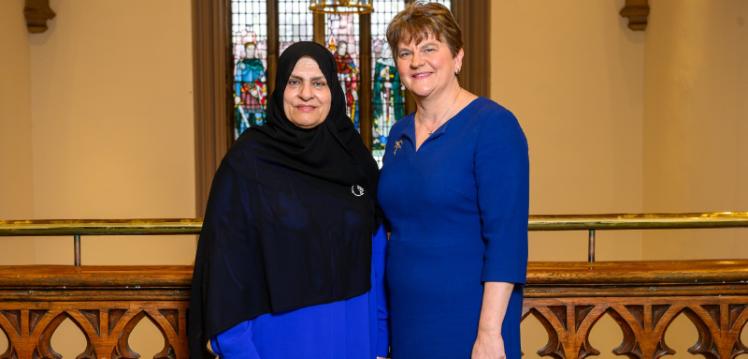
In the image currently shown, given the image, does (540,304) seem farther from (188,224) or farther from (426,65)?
(188,224)

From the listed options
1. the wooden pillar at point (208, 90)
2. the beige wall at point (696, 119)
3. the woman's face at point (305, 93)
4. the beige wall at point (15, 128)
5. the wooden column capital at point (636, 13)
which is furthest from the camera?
the wooden pillar at point (208, 90)

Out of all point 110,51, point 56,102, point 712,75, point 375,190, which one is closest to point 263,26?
point 110,51

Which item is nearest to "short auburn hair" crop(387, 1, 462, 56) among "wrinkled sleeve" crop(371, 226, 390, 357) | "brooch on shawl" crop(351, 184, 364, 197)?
"brooch on shawl" crop(351, 184, 364, 197)

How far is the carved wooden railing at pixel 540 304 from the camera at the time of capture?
2314 millimetres

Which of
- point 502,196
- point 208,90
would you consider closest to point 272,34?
point 208,90

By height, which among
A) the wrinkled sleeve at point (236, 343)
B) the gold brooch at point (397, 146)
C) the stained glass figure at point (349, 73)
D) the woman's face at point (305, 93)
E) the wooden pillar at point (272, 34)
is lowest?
the wrinkled sleeve at point (236, 343)

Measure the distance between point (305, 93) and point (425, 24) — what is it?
33 centimetres

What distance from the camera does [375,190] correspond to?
2.29 metres

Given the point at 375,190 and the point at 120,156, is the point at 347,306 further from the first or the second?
the point at 120,156

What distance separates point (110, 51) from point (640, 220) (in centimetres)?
725

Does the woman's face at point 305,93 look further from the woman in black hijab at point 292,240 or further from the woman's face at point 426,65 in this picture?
the woman's face at point 426,65

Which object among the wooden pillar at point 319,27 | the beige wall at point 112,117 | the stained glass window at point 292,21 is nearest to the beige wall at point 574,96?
the wooden pillar at point 319,27

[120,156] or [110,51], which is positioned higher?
[110,51]

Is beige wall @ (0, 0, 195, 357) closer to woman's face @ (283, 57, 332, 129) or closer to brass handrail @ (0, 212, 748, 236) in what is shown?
brass handrail @ (0, 212, 748, 236)
